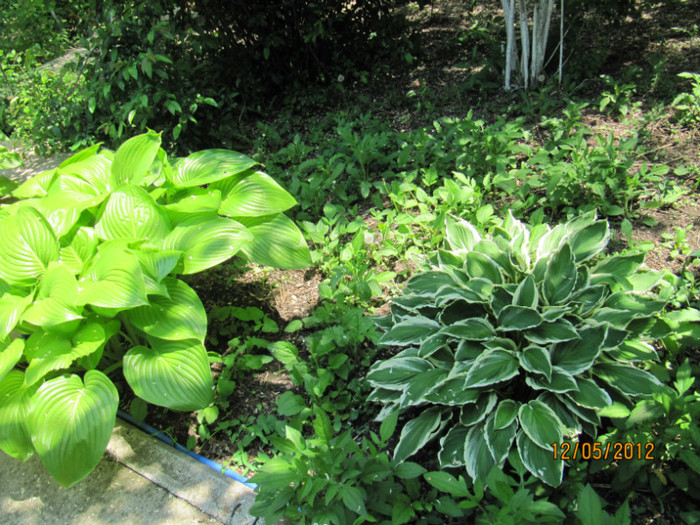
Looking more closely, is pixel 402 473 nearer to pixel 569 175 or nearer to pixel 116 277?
pixel 116 277

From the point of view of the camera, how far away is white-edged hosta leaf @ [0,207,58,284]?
2.17m

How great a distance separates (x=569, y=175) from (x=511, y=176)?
36 centimetres

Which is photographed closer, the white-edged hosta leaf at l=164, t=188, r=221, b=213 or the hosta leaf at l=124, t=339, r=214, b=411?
the hosta leaf at l=124, t=339, r=214, b=411

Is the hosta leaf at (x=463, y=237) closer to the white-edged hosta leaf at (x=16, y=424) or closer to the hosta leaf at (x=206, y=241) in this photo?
the hosta leaf at (x=206, y=241)

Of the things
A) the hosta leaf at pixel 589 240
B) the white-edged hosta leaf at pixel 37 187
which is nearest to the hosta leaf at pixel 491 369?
the hosta leaf at pixel 589 240

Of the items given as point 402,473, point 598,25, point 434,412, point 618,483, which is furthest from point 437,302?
point 598,25

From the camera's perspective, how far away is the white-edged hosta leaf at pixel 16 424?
200 centimetres

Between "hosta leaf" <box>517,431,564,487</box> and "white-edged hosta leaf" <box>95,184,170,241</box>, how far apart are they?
1.73 metres

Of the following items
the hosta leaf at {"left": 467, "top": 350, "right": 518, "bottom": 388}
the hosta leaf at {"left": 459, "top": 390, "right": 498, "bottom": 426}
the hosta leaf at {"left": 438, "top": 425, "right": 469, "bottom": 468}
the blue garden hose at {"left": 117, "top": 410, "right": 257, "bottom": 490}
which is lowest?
the blue garden hose at {"left": 117, "top": 410, "right": 257, "bottom": 490}

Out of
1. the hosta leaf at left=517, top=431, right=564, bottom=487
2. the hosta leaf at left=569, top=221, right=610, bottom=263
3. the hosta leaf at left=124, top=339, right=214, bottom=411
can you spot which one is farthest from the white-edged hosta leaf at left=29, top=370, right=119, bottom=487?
the hosta leaf at left=569, top=221, right=610, bottom=263

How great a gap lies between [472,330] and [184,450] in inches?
53.8

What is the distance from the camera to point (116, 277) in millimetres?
2016

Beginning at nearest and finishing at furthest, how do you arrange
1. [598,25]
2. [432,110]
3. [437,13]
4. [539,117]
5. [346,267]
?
[346,267] → [539,117] → [432,110] → [598,25] → [437,13]

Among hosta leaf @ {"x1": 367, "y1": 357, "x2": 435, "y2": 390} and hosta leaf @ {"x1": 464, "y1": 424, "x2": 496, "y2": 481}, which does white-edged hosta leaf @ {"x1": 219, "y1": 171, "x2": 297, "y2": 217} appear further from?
hosta leaf @ {"x1": 464, "y1": 424, "x2": 496, "y2": 481}
